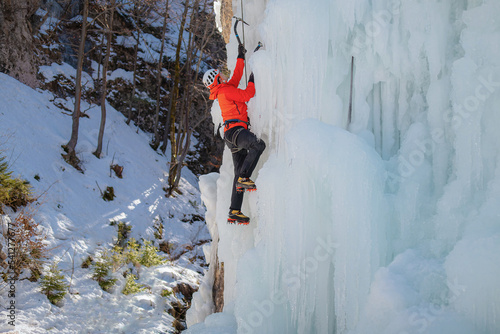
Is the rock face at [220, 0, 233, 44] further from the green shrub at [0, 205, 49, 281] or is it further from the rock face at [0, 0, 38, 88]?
the rock face at [0, 0, 38, 88]

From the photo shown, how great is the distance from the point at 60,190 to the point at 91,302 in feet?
10.8

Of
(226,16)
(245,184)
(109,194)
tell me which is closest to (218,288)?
(245,184)

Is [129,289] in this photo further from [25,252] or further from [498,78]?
[498,78]

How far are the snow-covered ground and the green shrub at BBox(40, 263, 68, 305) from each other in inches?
3.4

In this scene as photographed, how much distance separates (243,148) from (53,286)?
3886 millimetres

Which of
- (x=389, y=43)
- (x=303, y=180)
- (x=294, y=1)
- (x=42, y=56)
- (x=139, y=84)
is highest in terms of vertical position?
(x=139, y=84)

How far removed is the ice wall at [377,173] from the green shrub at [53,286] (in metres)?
2.95

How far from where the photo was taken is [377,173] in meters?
3.16

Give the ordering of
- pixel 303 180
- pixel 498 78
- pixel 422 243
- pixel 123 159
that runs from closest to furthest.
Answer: pixel 498 78 < pixel 422 243 < pixel 303 180 < pixel 123 159

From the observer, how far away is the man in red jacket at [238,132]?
4.14 meters

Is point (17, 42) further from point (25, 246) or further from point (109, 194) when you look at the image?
point (25, 246)

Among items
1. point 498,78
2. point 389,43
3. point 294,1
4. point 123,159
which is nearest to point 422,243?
point 498,78

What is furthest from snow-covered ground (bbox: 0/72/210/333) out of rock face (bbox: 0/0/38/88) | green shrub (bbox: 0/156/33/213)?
rock face (bbox: 0/0/38/88)

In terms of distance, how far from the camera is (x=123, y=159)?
1240 centimetres
